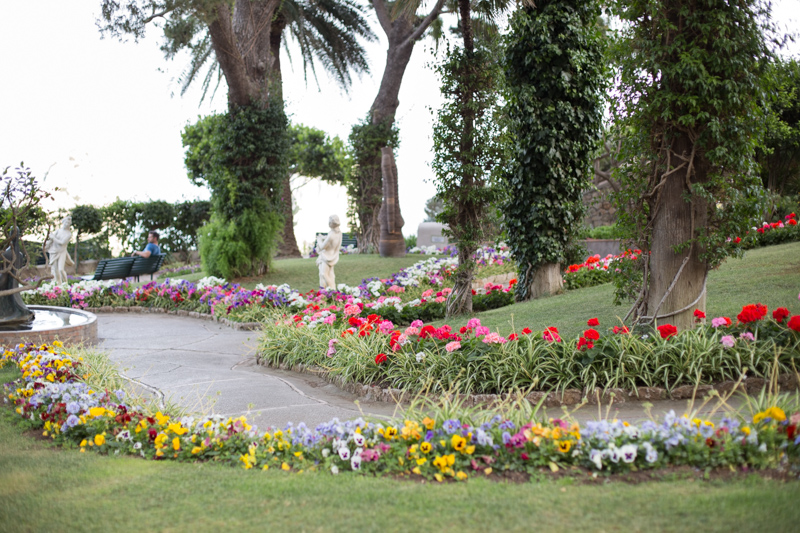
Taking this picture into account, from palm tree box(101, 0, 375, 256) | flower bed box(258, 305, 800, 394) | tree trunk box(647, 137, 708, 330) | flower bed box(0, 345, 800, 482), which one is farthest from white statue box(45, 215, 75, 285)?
tree trunk box(647, 137, 708, 330)

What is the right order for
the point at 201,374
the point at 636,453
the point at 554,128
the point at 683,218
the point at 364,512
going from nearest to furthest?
1. the point at 364,512
2. the point at 636,453
3. the point at 683,218
4. the point at 201,374
5. the point at 554,128

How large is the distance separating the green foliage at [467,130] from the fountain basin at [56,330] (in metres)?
4.62

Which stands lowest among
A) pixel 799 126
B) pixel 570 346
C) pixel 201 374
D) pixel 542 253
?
pixel 201 374

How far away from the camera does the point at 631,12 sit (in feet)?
16.8

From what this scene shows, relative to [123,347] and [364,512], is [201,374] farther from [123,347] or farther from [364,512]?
[364,512]

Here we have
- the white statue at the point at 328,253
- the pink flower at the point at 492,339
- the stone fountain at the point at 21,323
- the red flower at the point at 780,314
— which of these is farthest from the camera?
the white statue at the point at 328,253

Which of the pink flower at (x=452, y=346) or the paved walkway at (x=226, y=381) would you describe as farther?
the pink flower at (x=452, y=346)

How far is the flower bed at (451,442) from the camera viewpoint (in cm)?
262

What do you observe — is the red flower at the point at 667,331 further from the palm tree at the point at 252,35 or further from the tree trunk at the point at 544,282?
the palm tree at the point at 252,35

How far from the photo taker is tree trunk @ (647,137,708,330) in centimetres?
506

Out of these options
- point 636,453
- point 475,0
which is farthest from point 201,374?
point 475,0

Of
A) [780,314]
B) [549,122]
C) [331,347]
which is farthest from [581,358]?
[549,122]

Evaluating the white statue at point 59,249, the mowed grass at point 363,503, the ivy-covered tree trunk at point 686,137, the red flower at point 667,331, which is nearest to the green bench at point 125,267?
the white statue at point 59,249

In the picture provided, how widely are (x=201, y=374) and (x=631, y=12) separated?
198 inches
